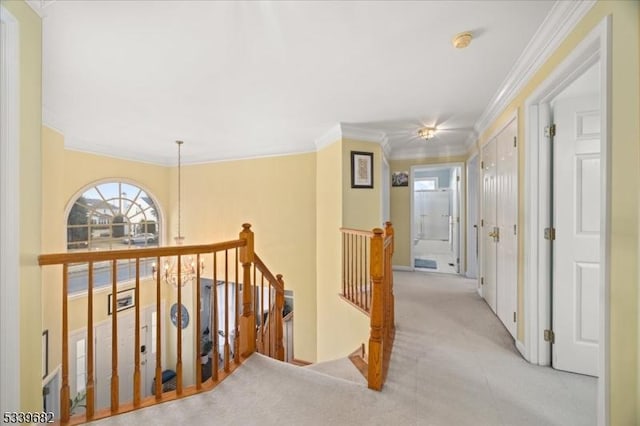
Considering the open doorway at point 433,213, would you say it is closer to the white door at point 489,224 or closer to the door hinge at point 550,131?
Result: the white door at point 489,224

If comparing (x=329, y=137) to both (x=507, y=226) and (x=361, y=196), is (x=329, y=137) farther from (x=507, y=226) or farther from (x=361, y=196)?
(x=507, y=226)

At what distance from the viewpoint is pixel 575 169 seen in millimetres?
1830

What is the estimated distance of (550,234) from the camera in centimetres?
193

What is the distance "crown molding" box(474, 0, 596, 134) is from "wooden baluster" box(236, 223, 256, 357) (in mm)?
2345

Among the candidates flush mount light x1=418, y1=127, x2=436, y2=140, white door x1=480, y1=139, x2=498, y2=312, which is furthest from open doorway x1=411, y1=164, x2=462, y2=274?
white door x1=480, y1=139, x2=498, y2=312

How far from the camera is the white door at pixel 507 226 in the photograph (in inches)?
89.2

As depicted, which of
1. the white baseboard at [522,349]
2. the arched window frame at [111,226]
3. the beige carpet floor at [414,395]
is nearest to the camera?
the beige carpet floor at [414,395]

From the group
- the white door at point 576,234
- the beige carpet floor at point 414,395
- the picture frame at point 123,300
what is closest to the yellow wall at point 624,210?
the beige carpet floor at point 414,395

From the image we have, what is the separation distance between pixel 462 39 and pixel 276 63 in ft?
4.28

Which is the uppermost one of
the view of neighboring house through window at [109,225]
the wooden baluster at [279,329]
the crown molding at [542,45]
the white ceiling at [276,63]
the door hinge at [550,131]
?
the white ceiling at [276,63]

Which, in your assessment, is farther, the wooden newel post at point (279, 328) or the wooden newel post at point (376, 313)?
the wooden newel post at point (279, 328)

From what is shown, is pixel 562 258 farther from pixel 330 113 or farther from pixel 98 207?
pixel 98 207

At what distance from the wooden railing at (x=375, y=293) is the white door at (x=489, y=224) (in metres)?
1.23

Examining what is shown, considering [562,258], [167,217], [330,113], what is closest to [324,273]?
[330,113]
